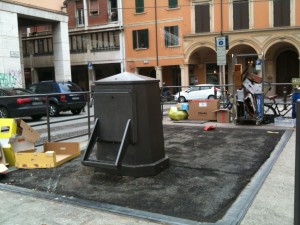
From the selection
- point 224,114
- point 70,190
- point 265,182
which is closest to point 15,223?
point 70,190

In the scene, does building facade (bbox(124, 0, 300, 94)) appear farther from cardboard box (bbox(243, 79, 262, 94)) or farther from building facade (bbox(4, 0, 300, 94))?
cardboard box (bbox(243, 79, 262, 94))

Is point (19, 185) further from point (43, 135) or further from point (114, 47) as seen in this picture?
point (114, 47)

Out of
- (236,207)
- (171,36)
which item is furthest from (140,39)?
(236,207)

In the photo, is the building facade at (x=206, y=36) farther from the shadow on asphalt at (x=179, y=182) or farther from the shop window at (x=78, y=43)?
the shadow on asphalt at (x=179, y=182)

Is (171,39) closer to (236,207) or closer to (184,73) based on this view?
(184,73)

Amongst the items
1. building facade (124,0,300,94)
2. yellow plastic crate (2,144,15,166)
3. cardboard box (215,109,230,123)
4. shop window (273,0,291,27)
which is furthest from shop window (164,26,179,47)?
yellow plastic crate (2,144,15,166)

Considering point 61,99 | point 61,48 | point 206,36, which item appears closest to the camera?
point 61,99

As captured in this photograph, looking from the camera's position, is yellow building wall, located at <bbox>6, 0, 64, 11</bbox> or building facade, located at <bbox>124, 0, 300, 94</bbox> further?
building facade, located at <bbox>124, 0, 300, 94</bbox>

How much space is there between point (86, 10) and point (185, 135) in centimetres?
3491

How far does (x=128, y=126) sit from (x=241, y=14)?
3038 centimetres

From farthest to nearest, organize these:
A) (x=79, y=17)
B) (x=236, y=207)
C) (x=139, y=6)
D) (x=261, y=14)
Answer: (x=79, y=17) < (x=139, y=6) < (x=261, y=14) < (x=236, y=207)

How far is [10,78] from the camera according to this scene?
77.9 feet

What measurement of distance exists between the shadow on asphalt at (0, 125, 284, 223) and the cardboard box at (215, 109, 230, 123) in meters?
3.71

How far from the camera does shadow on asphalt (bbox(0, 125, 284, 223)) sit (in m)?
4.57
